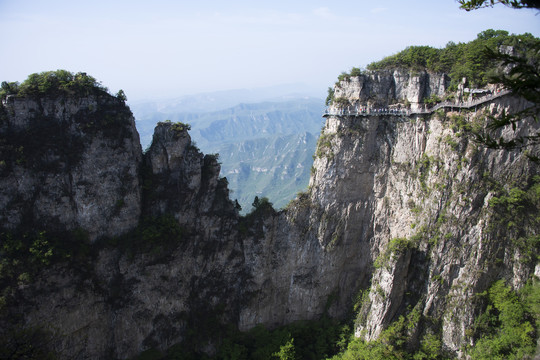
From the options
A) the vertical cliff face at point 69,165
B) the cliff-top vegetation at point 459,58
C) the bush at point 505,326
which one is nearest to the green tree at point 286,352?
the bush at point 505,326

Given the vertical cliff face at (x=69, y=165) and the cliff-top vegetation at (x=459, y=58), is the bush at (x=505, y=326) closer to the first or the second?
the cliff-top vegetation at (x=459, y=58)

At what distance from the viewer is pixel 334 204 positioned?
3503 cm

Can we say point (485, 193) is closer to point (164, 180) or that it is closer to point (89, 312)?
point (164, 180)

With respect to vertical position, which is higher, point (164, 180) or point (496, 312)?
point (164, 180)

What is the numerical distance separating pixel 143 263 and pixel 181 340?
8.57m

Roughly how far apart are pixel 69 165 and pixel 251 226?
16.9 m

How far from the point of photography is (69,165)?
3042 cm

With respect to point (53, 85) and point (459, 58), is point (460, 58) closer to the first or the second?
point (459, 58)

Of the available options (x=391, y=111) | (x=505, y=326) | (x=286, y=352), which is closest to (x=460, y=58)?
(x=391, y=111)

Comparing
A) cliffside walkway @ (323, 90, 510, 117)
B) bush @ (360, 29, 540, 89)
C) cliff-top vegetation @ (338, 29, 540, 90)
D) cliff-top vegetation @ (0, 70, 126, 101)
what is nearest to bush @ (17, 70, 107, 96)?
cliff-top vegetation @ (0, 70, 126, 101)

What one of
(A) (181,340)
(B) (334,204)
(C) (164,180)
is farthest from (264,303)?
(C) (164,180)

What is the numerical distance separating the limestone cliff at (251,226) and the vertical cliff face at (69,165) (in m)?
0.11

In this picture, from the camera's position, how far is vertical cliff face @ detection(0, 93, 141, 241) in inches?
1152

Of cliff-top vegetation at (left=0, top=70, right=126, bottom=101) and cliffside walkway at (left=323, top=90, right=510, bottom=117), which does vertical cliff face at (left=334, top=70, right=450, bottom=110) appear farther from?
cliff-top vegetation at (left=0, top=70, right=126, bottom=101)
